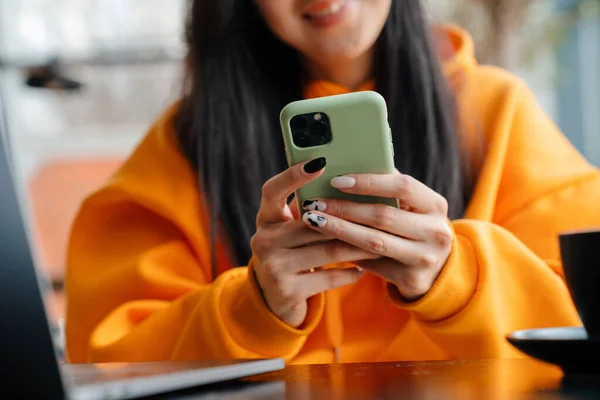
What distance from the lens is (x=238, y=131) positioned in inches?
34.4

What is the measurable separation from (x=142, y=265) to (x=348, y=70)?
1.07 ft

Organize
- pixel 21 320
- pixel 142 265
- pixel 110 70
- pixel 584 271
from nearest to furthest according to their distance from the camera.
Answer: pixel 21 320 < pixel 584 271 < pixel 142 265 < pixel 110 70

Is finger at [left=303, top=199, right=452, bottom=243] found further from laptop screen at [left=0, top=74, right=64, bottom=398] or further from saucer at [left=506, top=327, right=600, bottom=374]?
laptop screen at [left=0, top=74, right=64, bottom=398]

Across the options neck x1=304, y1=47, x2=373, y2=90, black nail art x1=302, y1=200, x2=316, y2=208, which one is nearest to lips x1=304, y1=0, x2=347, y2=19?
neck x1=304, y1=47, x2=373, y2=90

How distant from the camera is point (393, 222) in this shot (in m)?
0.53

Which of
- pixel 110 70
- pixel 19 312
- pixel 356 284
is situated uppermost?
pixel 110 70

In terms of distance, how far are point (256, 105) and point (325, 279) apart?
1.19 ft

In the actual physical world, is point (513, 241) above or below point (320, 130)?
below

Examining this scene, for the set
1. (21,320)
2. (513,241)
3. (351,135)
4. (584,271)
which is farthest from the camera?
(513,241)

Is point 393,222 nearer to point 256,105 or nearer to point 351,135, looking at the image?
point 351,135

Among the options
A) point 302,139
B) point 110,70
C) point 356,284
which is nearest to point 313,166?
point 302,139

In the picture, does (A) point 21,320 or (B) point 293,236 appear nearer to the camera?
(A) point 21,320

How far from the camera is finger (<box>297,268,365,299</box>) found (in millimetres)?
577

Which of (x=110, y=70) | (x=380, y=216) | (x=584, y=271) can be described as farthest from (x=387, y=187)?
(x=110, y=70)
